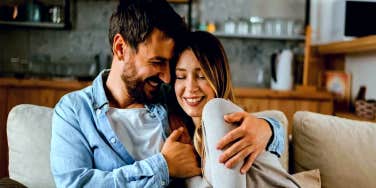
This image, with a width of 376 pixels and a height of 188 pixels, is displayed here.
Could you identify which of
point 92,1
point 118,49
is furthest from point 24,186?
point 92,1

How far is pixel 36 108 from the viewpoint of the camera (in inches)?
67.6

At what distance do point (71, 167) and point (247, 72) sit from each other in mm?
2985

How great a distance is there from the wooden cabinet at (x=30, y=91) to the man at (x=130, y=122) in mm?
1823

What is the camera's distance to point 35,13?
385 cm

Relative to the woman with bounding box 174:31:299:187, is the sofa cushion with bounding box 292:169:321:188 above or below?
below

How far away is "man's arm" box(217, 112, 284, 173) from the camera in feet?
3.79

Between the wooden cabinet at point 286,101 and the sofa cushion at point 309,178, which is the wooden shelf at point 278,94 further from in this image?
the sofa cushion at point 309,178

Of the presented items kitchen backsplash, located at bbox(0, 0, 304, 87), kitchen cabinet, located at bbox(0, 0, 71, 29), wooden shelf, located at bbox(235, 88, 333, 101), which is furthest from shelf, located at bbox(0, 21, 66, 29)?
wooden shelf, located at bbox(235, 88, 333, 101)

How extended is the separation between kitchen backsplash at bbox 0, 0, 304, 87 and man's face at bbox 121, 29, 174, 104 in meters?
2.58

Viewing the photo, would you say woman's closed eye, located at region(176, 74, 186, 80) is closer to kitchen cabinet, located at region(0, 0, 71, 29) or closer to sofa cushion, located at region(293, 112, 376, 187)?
sofa cushion, located at region(293, 112, 376, 187)

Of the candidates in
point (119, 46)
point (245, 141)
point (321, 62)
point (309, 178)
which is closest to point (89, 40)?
point (321, 62)

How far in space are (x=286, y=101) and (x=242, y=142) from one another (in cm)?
231

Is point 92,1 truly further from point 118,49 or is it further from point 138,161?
point 138,161

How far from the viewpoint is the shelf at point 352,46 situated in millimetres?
2596
